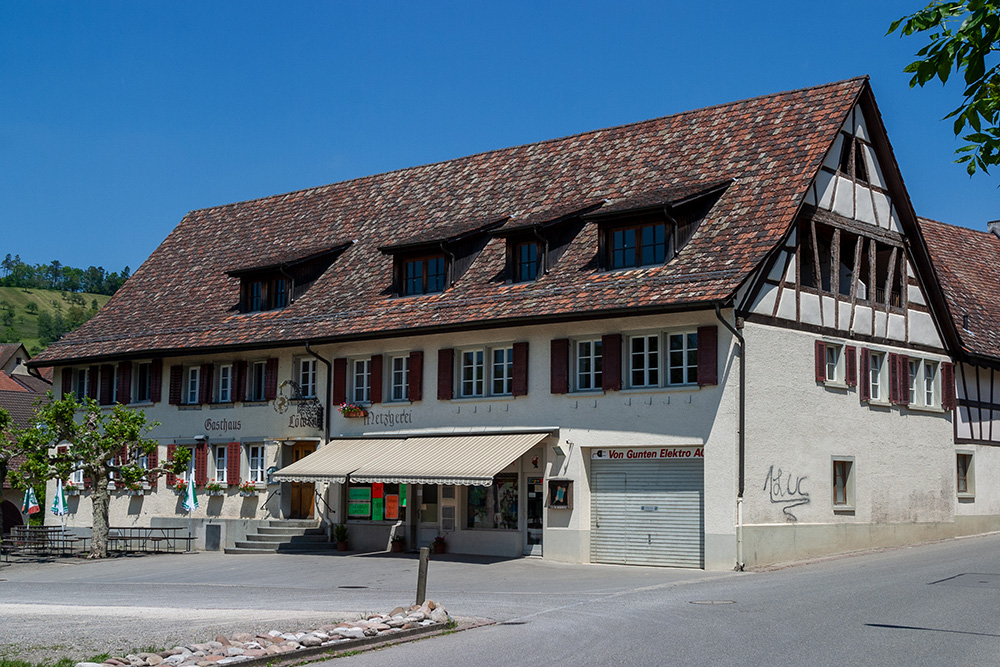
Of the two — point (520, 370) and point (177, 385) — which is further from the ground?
point (177, 385)

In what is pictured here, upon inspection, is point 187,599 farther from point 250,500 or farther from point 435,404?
point 250,500

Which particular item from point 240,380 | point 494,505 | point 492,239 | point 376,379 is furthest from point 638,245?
point 240,380

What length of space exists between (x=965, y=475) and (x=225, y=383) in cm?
1910

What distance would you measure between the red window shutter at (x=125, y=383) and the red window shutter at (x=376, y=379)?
9.10 metres

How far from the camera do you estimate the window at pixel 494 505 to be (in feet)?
86.8

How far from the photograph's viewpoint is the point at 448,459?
25531 millimetres

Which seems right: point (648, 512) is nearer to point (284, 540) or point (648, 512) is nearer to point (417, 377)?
point (417, 377)

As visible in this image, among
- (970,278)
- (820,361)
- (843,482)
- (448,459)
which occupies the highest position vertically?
(970,278)

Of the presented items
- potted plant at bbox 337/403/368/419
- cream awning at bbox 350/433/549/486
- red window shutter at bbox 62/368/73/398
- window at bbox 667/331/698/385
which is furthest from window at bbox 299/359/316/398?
window at bbox 667/331/698/385

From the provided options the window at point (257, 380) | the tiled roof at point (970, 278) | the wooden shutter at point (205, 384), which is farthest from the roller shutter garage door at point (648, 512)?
the wooden shutter at point (205, 384)

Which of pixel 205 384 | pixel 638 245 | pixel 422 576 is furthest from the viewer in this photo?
pixel 205 384

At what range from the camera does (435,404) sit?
1088 inches

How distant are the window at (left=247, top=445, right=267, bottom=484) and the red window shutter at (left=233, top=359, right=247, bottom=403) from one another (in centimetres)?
134

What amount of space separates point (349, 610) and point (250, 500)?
16.3 metres
